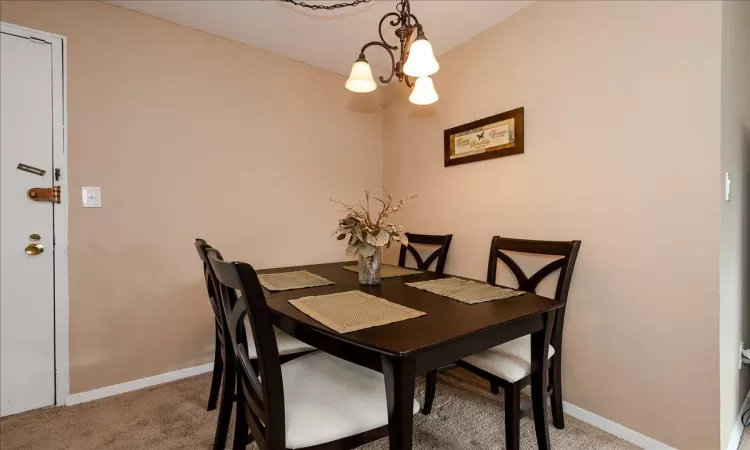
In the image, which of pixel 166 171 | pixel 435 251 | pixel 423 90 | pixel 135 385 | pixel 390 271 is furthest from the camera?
pixel 435 251

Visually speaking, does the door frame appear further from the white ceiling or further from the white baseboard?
the white baseboard

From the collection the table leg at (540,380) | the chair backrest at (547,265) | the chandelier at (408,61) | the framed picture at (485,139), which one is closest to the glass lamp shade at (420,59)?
the chandelier at (408,61)

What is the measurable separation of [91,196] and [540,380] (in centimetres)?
254

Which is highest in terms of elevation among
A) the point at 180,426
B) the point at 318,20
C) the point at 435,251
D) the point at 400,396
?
the point at 318,20

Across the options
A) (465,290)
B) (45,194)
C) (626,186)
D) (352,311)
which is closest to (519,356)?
(465,290)

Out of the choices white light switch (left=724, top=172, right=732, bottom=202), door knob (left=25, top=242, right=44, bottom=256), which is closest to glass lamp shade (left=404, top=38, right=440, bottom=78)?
white light switch (left=724, top=172, right=732, bottom=202)

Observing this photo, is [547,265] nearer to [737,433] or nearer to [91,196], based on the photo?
[737,433]

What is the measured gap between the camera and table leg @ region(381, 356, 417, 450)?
86cm

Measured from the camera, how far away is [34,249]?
184cm

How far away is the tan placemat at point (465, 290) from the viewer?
135 cm

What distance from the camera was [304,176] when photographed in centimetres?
279

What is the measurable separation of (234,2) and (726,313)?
115 inches

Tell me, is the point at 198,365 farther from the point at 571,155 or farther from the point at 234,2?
the point at 571,155

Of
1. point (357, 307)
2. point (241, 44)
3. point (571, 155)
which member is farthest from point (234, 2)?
point (571, 155)
